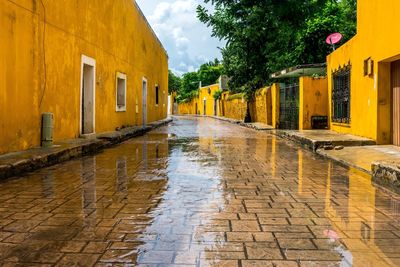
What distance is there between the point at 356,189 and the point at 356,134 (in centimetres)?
733

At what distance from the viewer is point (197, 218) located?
15.6 feet

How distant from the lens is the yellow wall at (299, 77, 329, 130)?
18156 millimetres

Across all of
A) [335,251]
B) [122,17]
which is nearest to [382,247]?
[335,251]

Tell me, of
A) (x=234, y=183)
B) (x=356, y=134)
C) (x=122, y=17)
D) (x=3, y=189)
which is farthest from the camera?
(x=122, y=17)

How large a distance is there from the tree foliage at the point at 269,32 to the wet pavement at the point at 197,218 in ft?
65.8

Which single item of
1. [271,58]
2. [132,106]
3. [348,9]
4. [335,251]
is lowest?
[335,251]

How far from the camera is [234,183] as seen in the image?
22.6ft

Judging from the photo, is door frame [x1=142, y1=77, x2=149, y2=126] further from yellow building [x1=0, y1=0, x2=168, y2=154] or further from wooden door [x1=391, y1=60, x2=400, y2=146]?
wooden door [x1=391, y1=60, x2=400, y2=146]

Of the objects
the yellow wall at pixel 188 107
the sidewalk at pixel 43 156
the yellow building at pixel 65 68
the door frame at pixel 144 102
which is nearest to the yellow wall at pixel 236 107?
the door frame at pixel 144 102

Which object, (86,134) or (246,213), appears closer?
(246,213)

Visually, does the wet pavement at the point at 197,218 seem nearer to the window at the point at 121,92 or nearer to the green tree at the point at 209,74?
the window at the point at 121,92

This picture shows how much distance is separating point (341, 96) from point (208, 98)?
49268mm

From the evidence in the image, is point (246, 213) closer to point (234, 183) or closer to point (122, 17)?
point (234, 183)

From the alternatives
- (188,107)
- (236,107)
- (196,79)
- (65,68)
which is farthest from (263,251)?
(188,107)
